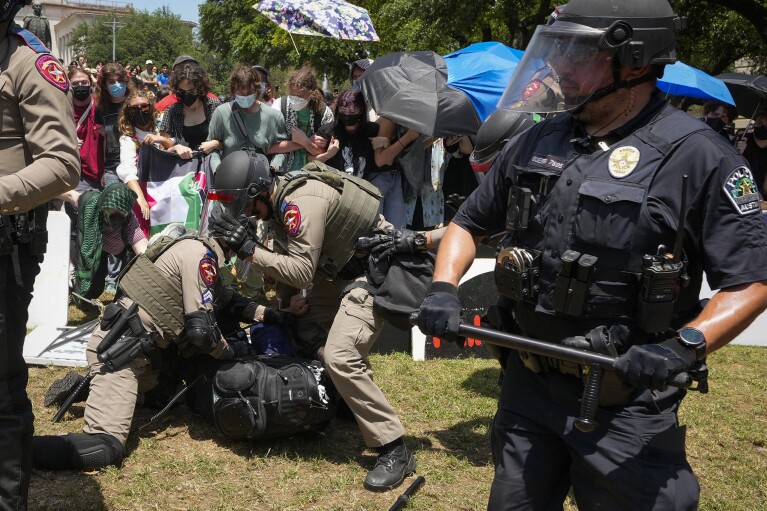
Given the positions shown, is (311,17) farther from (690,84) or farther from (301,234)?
(301,234)

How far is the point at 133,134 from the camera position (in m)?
7.57

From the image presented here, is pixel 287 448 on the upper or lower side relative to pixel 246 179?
lower

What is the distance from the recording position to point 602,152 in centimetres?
251

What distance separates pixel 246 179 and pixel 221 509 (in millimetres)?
1829

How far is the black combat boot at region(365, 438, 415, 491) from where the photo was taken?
14.5 feet

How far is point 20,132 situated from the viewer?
122 inches

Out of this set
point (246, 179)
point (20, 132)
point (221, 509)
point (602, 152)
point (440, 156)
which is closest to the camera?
point (602, 152)

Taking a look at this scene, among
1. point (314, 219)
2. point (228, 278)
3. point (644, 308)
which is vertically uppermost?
point (644, 308)

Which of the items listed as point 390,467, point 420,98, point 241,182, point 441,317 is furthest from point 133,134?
point 441,317

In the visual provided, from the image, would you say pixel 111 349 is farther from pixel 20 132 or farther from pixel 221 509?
pixel 20 132

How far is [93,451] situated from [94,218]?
318 cm

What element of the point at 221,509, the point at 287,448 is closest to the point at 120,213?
the point at 287,448

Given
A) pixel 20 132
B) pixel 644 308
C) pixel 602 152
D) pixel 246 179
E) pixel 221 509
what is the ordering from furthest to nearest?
1. pixel 246 179
2. pixel 221 509
3. pixel 20 132
4. pixel 602 152
5. pixel 644 308

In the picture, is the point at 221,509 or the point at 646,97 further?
the point at 221,509
